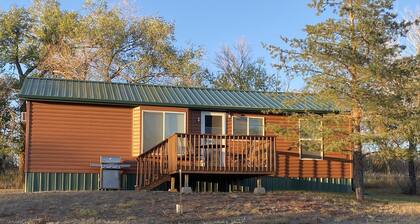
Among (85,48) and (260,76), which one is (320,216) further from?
(260,76)

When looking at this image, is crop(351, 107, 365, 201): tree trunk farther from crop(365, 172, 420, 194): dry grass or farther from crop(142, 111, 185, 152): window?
crop(365, 172, 420, 194): dry grass

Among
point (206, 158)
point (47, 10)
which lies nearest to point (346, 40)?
point (206, 158)

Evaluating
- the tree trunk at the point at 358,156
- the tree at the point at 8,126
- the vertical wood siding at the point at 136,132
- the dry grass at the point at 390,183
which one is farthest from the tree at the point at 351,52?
the tree at the point at 8,126

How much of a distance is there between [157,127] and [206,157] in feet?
9.10

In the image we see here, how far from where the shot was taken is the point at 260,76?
1599 inches

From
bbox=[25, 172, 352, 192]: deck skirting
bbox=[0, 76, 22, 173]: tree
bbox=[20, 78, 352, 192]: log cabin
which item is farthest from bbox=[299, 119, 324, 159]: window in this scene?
bbox=[0, 76, 22, 173]: tree

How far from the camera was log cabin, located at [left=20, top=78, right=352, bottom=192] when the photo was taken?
16.5 metres

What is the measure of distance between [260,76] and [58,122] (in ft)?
80.5

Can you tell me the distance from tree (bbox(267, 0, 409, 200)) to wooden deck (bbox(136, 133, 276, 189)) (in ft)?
7.68

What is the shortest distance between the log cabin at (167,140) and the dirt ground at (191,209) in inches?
62.6

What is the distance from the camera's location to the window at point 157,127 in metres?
18.2

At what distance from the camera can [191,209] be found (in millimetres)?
12992

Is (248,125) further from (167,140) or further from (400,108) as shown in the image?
(400,108)

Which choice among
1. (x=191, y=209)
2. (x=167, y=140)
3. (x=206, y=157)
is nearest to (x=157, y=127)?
(x=167, y=140)
